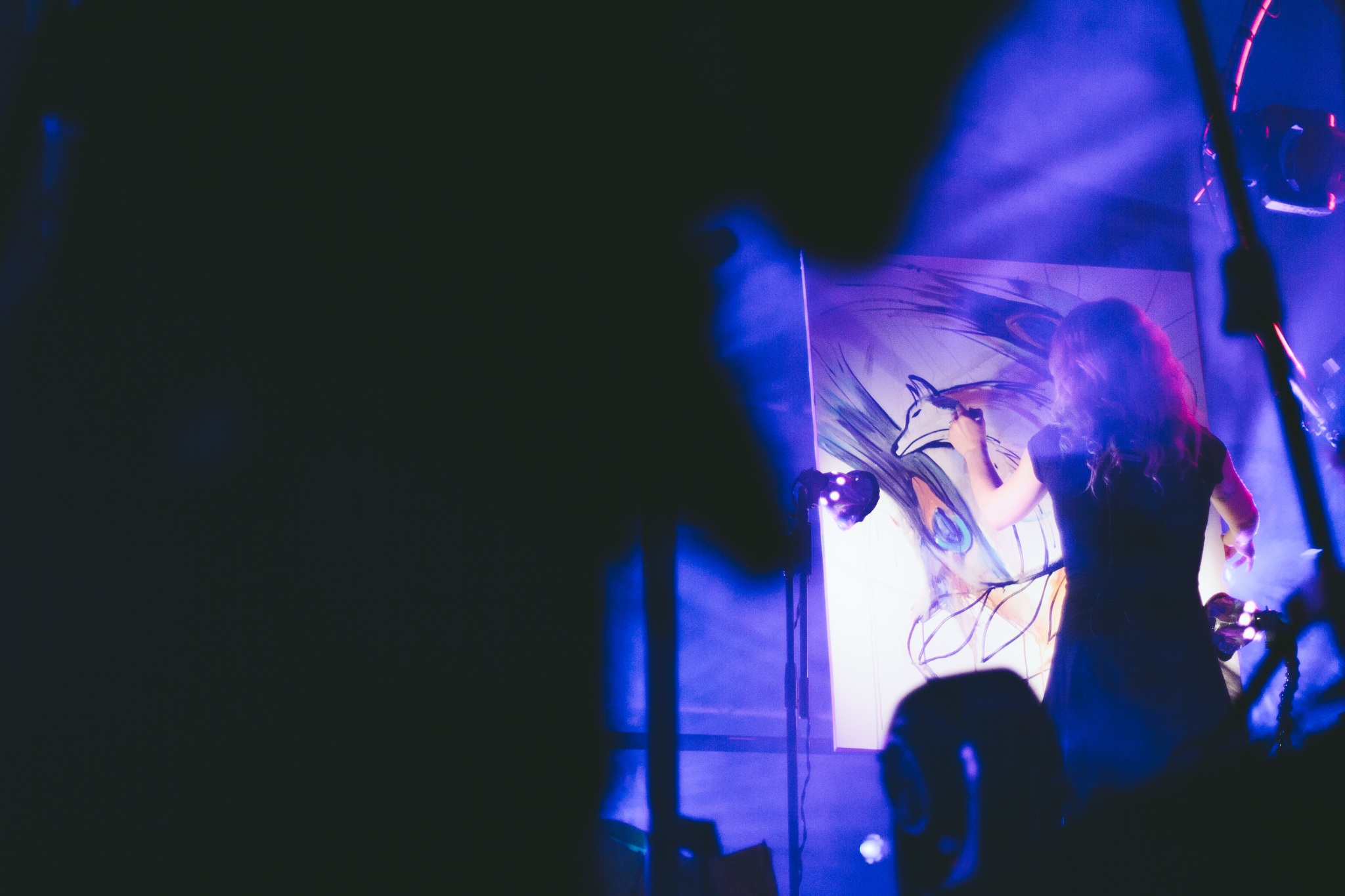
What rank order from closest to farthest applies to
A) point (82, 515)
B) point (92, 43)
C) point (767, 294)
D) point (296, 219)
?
point (82, 515) < point (92, 43) < point (296, 219) < point (767, 294)

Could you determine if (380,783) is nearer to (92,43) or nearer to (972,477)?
(92,43)

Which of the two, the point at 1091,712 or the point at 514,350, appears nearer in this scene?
the point at 1091,712

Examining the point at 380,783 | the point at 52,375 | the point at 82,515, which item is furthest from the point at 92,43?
the point at 380,783

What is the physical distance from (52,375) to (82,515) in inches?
10.8

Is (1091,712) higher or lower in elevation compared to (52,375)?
lower

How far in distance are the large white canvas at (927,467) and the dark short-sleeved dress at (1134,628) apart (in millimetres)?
606

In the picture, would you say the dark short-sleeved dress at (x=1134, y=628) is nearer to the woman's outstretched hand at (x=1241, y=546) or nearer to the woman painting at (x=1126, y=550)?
the woman painting at (x=1126, y=550)

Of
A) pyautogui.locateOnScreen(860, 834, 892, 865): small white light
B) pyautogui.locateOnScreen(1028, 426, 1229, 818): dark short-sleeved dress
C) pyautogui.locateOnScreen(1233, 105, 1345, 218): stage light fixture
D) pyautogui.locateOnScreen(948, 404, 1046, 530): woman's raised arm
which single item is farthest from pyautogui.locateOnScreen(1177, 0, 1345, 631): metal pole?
pyautogui.locateOnScreen(860, 834, 892, 865): small white light

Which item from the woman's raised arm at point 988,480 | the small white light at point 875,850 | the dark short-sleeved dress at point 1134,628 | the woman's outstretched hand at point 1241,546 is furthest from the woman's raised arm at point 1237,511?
the small white light at point 875,850

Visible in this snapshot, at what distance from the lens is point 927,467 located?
2.38 m

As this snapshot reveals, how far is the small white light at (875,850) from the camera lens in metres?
2.29

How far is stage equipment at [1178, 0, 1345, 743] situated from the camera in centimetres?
98

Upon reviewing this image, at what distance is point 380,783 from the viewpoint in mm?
1699

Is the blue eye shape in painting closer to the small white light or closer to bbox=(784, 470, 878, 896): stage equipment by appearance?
bbox=(784, 470, 878, 896): stage equipment
